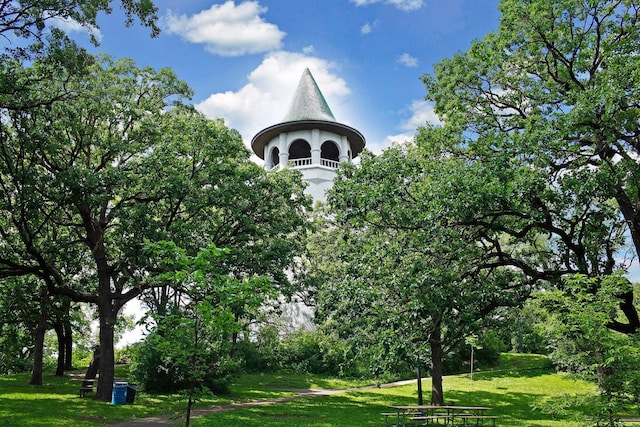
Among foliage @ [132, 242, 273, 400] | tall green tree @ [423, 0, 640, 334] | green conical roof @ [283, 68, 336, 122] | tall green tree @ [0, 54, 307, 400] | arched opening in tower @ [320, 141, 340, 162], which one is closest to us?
foliage @ [132, 242, 273, 400]

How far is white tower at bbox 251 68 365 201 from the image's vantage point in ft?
126

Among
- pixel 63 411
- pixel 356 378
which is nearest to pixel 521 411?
pixel 356 378

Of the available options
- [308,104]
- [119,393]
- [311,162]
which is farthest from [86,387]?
[308,104]

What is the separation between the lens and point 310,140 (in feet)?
129

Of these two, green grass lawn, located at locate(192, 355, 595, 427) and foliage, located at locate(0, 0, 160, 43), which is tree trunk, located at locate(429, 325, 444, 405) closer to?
green grass lawn, located at locate(192, 355, 595, 427)

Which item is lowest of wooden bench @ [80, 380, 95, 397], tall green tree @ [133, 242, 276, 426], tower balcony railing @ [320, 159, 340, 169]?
wooden bench @ [80, 380, 95, 397]

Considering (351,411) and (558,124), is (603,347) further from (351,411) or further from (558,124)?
(351,411)

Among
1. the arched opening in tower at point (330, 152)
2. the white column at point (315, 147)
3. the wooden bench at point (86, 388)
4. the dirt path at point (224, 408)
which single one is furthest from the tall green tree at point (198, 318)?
the arched opening in tower at point (330, 152)

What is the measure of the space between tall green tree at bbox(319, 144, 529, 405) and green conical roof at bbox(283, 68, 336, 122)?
23.5 metres

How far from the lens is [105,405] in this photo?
17.4 meters

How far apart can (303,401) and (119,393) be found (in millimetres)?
6889

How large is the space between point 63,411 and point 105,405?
1.90 meters

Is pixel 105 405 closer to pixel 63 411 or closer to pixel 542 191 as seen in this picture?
pixel 63 411

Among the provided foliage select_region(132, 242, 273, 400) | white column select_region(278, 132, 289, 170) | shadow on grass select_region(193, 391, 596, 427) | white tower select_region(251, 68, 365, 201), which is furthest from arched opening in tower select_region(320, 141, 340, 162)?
foliage select_region(132, 242, 273, 400)
